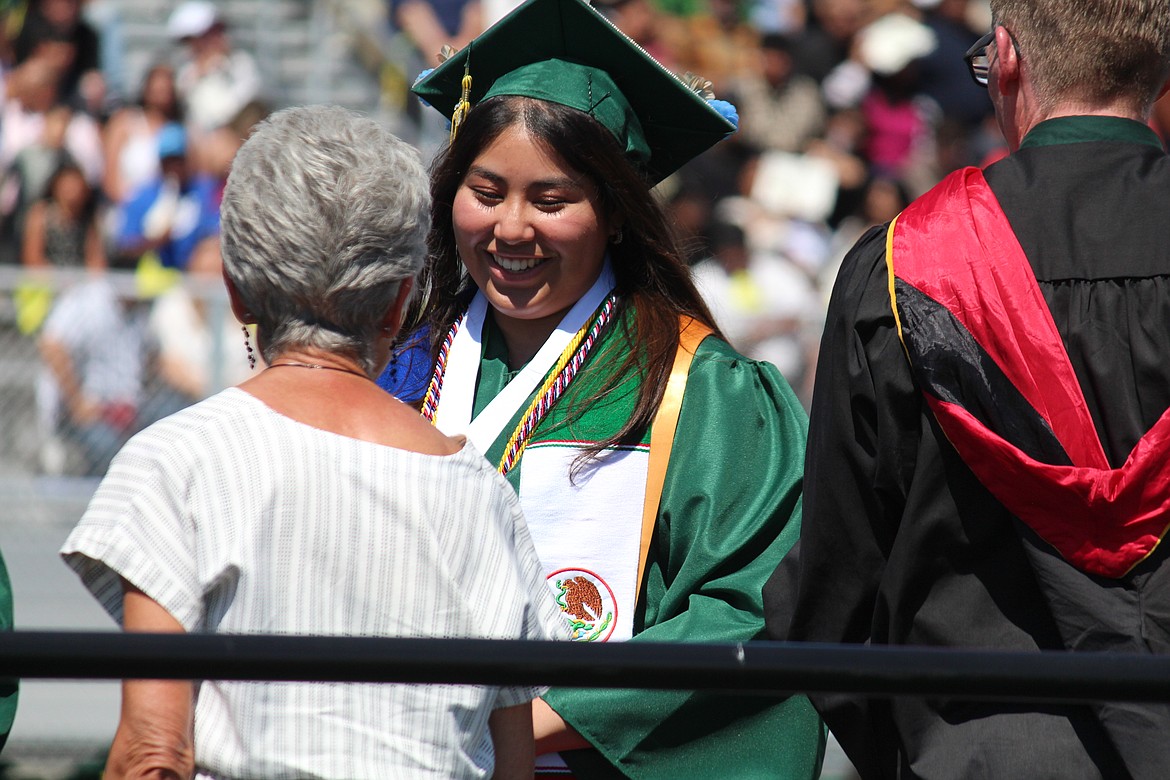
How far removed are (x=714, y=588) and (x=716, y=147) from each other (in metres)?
7.81

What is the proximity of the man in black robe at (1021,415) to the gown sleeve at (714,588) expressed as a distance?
0.44m

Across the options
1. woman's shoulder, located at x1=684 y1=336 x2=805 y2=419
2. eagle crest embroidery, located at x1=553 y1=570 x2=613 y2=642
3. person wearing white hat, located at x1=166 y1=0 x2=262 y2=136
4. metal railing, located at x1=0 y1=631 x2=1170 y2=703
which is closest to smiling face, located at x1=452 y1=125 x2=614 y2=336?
woman's shoulder, located at x1=684 y1=336 x2=805 y2=419

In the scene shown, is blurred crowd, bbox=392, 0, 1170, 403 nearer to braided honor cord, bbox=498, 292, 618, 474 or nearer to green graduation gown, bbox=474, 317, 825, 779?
braided honor cord, bbox=498, 292, 618, 474

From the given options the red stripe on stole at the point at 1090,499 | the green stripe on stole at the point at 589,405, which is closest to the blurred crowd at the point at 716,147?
the green stripe on stole at the point at 589,405

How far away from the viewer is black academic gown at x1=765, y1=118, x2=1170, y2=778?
7.08 feet

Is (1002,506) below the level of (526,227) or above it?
below

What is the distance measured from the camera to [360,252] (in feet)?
6.75

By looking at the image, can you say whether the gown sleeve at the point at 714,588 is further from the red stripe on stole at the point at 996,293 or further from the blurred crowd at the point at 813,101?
the blurred crowd at the point at 813,101

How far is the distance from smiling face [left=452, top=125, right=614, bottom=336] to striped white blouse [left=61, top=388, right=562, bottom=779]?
115 cm

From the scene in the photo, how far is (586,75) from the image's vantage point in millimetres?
3244

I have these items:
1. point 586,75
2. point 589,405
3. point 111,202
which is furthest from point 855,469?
point 111,202

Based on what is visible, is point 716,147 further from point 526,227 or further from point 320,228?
point 320,228

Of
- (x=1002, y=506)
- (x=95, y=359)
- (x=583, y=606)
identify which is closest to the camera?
(x=1002, y=506)

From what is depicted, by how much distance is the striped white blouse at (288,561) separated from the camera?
195cm
